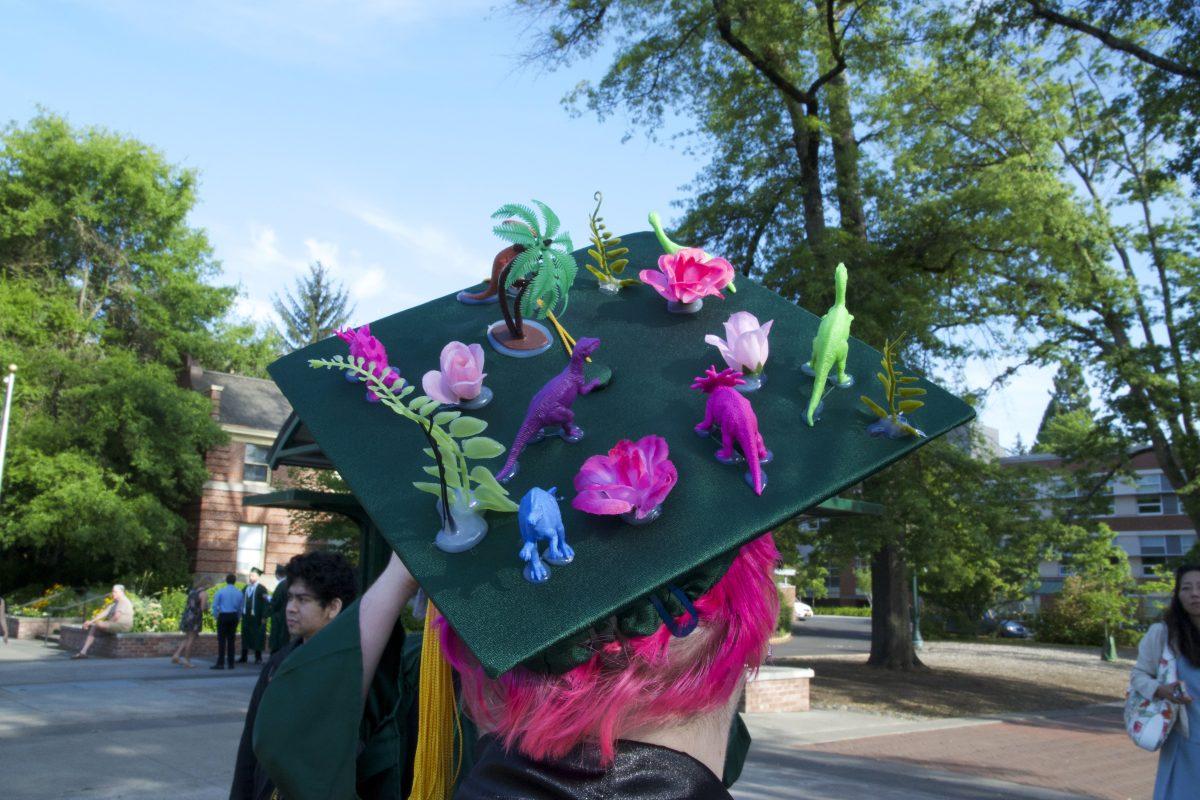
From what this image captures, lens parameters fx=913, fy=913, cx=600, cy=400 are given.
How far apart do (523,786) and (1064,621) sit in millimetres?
37211

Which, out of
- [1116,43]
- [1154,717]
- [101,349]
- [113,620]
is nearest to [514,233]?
[1154,717]

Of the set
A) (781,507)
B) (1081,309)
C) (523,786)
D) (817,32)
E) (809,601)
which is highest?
(817,32)

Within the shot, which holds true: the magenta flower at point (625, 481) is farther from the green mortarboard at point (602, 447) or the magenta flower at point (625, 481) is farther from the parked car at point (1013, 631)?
the parked car at point (1013, 631)

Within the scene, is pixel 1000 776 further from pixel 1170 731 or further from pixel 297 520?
pixel 297 520

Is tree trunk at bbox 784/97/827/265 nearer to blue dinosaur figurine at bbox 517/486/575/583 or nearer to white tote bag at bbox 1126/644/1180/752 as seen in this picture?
white tote bag at bbox 1126/644/1180/752

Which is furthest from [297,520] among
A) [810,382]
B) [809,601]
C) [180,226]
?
[809,601]

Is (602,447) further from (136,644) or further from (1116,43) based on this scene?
(136,644)

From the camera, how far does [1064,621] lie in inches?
1313

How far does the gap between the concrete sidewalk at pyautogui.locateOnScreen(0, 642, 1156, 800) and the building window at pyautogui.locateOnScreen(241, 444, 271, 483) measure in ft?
53.8

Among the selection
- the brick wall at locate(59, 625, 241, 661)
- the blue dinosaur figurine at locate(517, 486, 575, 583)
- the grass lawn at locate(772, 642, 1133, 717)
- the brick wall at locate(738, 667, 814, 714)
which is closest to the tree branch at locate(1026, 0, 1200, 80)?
the brick wall at locate(738, 667, 814, 714)

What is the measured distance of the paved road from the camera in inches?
1011

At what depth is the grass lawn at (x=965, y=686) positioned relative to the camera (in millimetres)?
13680

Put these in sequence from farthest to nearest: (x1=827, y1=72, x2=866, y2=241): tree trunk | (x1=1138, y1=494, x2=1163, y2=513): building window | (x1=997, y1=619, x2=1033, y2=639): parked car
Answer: (x1=1138, y1=494, x2=1163, y2=513): building window, (x1=997, y1=619, x2=1033, y2=639): parked car, (x1=827, y1=72, x2=866, y2=241): tree trunk

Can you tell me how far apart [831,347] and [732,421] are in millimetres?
274
